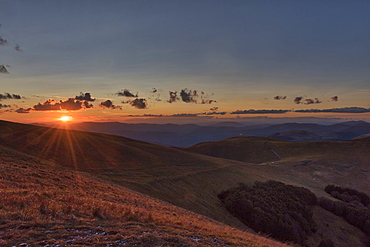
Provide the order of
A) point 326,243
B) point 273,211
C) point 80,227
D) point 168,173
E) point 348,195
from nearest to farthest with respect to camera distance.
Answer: point 80,227 < point 326,243 < point 273,211 < point 168,173 < point 348,195

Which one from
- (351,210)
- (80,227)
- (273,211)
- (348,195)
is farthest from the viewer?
(348,195)

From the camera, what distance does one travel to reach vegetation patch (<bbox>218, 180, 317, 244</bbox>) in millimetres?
30000

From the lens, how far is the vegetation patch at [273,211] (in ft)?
98.4

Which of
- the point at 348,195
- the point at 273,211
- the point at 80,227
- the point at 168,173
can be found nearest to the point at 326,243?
the point at 273,211

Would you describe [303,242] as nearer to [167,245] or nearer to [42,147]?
[167,245]

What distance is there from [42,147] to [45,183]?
27.9 m

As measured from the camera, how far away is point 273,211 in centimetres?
3316

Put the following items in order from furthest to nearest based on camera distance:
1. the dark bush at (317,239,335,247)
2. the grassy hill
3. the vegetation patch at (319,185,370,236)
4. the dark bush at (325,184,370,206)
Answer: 1. the dark bush at (325,184,370,206)
2. the vegetation patch at (319,185,370,236)
3. the grassy hill
4. the dark bush at (317,239,335,247)

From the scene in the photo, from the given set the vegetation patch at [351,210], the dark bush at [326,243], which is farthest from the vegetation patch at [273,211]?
the vegetation patch at [351,210]

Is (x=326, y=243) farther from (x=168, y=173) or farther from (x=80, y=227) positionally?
(x=80, y=227)

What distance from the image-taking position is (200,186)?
40688mm

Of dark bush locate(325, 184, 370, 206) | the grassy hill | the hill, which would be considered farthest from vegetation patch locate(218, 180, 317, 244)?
the hill

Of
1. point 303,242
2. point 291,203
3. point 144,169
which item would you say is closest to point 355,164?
point 291,203

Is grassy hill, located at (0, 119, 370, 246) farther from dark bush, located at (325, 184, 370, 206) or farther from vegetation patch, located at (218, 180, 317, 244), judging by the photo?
dark bush, located at (325, 184, 370, 206)
